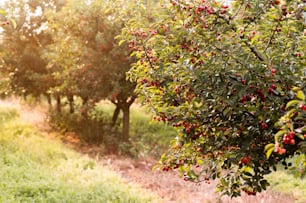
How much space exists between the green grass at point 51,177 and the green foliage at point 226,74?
160 inches

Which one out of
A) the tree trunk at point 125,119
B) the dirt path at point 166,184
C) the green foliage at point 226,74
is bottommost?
the dirt path at point 166,184

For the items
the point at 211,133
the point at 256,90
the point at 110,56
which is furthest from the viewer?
the point at 110,56

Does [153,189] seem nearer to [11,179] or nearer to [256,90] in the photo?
[11,179]

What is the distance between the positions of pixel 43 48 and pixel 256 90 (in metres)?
17.7

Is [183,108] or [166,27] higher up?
[166,27]

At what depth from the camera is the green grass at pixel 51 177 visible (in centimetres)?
855

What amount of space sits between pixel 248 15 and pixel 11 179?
7.20m

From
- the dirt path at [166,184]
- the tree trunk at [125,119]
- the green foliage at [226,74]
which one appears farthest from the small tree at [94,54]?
the green foliage at [226,74]

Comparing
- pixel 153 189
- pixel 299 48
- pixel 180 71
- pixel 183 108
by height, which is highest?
pixel 299 48

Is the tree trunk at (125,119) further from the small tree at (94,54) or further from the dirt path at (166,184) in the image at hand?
the dirt path at (166,184)

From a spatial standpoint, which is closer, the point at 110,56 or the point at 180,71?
the point at 180,71

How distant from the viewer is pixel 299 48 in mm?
4320

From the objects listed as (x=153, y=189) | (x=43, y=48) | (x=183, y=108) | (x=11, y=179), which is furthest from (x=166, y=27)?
(x=43, y=48)

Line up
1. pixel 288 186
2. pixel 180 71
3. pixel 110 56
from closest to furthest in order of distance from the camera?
pixel 180 71 < pixel 288 186 < pixel 110 56
